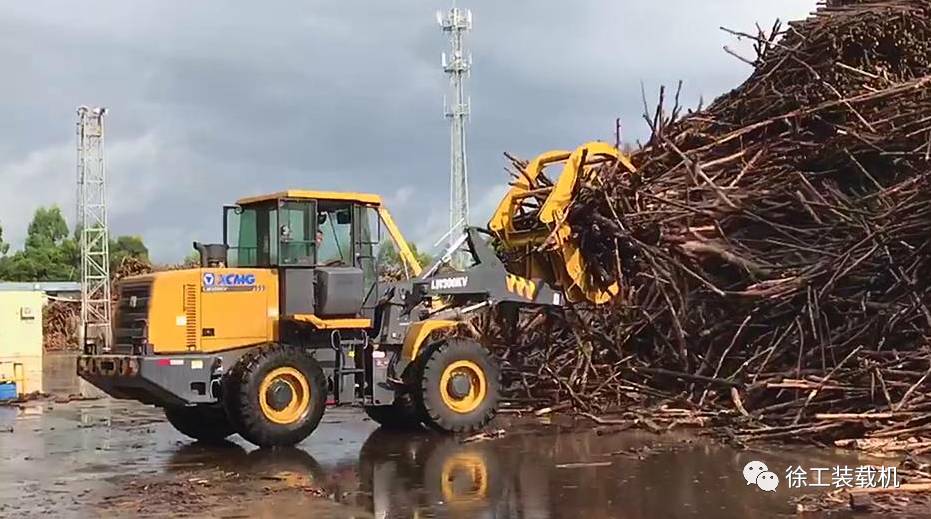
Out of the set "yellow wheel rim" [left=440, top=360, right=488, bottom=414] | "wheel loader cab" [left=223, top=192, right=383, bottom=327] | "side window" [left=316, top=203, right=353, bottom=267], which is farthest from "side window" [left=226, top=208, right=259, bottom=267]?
"yellow wheel rim" [left=440, top=360, right=488, bottom=414]

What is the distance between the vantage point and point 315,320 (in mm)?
12938

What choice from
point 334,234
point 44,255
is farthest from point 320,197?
point 44,255

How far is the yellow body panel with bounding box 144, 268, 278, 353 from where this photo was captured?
41.6 feet

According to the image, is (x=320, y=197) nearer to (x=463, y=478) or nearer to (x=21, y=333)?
(x=463, y=478)

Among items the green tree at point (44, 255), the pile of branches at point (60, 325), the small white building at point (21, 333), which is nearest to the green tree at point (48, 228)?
the green tree at point (44, 255)

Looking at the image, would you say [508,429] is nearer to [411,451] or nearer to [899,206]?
[411,451]

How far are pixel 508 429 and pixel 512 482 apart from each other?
3839 millimetres

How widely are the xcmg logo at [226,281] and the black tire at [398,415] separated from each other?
226cm

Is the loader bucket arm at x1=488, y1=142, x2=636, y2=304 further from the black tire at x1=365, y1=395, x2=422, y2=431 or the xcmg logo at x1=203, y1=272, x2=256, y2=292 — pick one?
the xcmg logo at x1=203, y1=272, x2=256, y2=292

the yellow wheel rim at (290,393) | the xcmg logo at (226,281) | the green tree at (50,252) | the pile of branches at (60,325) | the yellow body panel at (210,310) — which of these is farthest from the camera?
the green tree at (50,252)

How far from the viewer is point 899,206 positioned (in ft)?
43.8

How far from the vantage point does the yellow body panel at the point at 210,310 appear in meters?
12.7

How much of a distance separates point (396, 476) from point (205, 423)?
3931 millimetres

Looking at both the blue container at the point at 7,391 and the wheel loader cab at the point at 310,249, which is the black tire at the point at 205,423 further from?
the blue container at the point at 7,391
